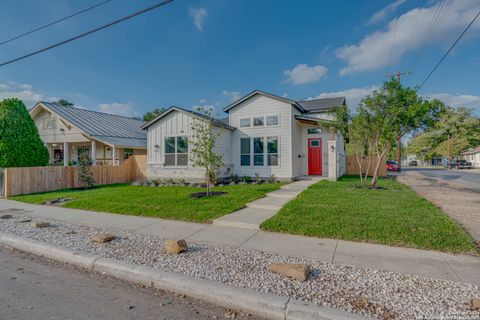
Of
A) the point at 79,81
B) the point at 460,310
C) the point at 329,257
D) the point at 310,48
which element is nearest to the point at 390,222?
the point at 329,257

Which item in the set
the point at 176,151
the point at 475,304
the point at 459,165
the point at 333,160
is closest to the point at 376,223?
the point at 475,304

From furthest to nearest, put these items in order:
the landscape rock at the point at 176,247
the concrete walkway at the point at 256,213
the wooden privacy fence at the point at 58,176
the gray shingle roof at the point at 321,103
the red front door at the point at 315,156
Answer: the gray shingle roof at the point at 321,103, the red front door at the point at 315,156, the wooden privacy fence at the point at 58,176, the concrete walkway at the point at 256,213, the landscape rock at the point at 176,247

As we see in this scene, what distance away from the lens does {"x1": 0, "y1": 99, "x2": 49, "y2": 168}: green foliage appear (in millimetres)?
11648

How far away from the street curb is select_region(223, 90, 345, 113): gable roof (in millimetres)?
11394

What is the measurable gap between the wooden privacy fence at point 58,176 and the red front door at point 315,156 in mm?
11115

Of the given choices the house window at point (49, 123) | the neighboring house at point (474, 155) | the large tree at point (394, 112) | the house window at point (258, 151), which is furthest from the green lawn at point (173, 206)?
the neighboring house at point (474, 155)

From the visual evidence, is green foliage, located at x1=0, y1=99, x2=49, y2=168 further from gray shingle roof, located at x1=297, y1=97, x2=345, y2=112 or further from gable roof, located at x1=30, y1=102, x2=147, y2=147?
gray shingle roof, located at x1=297, y1=97, x2=345, y2=112

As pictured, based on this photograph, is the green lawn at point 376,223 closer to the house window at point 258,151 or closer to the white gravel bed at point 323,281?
the white gravel bed at point 323,281

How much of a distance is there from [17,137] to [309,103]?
17.6m

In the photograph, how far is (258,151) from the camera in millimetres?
14250

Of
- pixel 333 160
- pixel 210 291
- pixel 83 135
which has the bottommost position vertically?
pixel 210 291

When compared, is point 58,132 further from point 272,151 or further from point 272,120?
point 272,151

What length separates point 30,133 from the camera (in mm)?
12508

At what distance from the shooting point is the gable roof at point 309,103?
13.5 m
